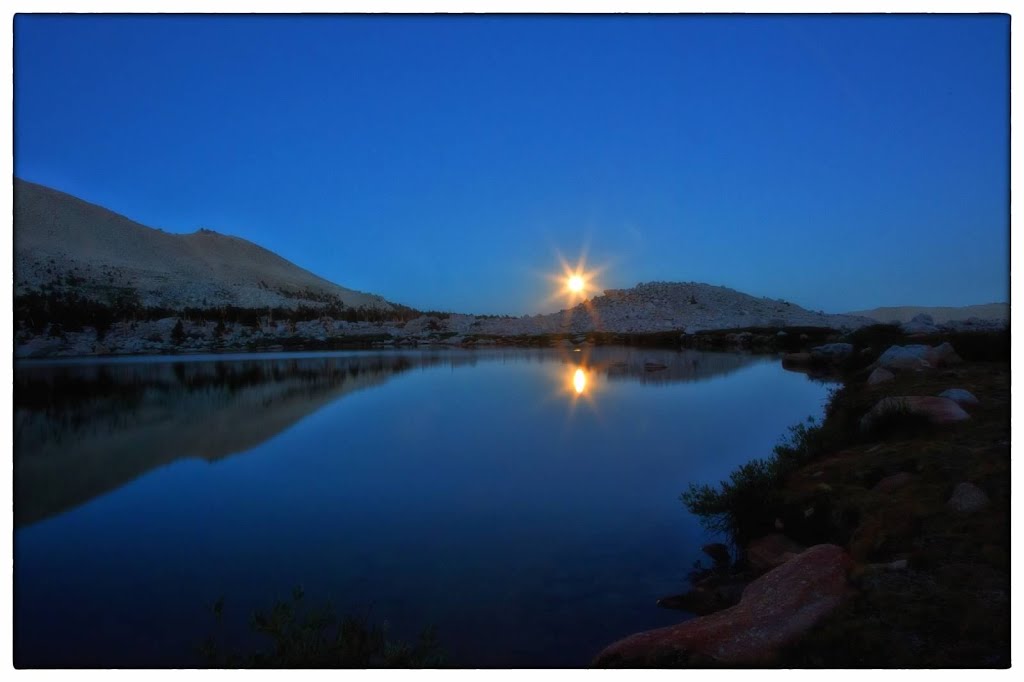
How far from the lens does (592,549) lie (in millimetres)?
5516

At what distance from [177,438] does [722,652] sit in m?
10.4

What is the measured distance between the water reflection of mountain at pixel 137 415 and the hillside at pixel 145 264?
9.31 m

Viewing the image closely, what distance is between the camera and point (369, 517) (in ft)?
21.8

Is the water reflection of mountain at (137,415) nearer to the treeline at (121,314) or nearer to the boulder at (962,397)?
the treeline at (121,314)

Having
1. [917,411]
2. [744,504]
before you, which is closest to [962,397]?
[917,411]

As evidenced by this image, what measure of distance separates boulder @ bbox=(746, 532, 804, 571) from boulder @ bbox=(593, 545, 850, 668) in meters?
0.96

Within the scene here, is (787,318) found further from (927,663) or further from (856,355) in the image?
(927,663)

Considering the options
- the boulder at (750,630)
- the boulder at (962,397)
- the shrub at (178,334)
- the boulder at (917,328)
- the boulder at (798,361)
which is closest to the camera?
the boulder at (750,630)

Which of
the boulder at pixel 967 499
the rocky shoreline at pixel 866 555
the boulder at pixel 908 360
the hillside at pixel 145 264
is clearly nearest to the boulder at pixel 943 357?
the boulder at pixel 908 360

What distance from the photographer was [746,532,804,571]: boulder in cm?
491

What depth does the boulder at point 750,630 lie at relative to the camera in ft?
10.7

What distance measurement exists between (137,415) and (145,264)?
71120 millimetres

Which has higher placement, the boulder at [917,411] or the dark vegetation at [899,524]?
the boulder at [917,411]
